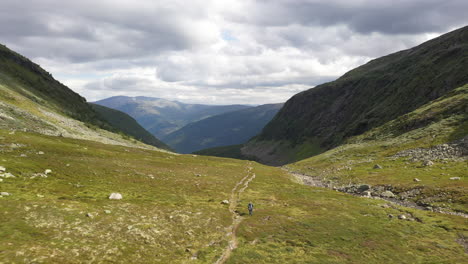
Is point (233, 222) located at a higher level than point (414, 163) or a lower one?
lower

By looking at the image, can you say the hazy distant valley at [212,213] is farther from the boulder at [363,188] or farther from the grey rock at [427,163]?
the grey rock at [427,163]

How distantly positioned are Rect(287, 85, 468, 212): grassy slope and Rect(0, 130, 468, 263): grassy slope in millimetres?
14766

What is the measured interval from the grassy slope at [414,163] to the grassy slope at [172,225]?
14766mm

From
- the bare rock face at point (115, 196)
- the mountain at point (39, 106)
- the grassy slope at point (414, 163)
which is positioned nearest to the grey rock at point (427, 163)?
the grassy slope at point (414, 163)

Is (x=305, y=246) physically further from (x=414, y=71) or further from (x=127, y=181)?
(x=414, y=71)

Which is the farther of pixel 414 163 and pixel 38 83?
pixel 38 83

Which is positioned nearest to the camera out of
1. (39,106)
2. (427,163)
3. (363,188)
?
(363,188)

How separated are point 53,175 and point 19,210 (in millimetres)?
16148

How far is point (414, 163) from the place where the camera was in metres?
77.5

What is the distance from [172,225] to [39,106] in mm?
114491

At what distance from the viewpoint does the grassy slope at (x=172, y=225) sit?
2289 centimetres

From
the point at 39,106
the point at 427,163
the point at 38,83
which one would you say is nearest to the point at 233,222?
the point at 427,163

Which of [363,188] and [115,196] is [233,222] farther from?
[363,188]

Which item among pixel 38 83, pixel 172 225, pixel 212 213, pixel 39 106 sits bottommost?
pixel 212 213
